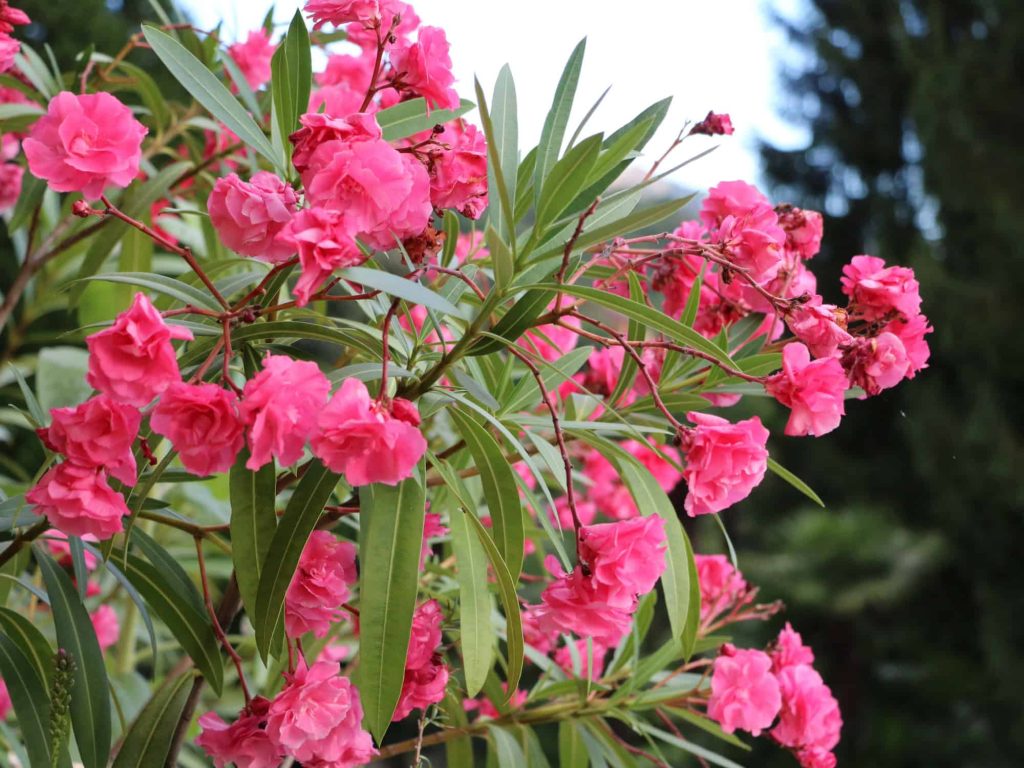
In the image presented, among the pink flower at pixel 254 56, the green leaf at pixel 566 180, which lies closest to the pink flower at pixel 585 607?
the green leaf at pixel 566 180

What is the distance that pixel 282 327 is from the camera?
66 cm

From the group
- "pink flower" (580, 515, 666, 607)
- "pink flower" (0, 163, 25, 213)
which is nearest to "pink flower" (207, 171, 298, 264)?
"pink flower" (580, 515, 666, 607)

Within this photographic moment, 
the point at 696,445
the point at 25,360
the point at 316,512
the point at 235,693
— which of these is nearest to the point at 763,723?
the point at 696,445

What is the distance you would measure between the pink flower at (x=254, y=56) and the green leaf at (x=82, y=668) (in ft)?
2.15

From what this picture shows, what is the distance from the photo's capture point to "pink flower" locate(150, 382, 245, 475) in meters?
0.56

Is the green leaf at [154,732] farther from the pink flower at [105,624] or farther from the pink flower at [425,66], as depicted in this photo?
the pink flower at [105,624]

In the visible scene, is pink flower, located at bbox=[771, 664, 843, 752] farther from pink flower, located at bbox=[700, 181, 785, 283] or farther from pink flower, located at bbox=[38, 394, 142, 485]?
pink flower, located at bbox=[38, 394, 142, 485]

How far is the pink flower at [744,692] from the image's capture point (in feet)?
2.86

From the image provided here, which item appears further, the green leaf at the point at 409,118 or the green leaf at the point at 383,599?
the green leaf at the point at 409,118

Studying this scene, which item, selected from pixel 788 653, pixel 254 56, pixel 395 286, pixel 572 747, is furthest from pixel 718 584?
pixel 254 56

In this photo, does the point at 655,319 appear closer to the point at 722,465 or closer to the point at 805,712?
the point at 722,465

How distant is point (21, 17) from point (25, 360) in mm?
1062

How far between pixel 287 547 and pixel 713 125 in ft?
1.46

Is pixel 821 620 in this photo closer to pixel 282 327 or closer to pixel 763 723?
pixel 763 723
